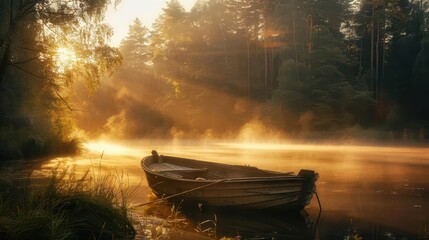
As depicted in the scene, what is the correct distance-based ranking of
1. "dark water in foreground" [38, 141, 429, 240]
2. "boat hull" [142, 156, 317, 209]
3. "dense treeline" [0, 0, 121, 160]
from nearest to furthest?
1. "dark water in foreground" [38, 141, 429, 240]
2. "boat hull" [142, 156, 317, 209]
3. "dense treeline" [0, 0, 121, 160]

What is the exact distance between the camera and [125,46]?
8525 cm

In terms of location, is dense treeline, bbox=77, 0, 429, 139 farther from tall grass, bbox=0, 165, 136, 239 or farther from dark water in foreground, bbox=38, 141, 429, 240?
tall grass, bbox=0, 165, 136, 239

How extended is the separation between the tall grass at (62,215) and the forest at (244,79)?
464 inches

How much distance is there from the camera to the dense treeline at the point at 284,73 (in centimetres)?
4362

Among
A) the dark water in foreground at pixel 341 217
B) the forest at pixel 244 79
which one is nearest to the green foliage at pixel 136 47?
the forest at pixel 244 79

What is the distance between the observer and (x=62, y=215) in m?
7.43

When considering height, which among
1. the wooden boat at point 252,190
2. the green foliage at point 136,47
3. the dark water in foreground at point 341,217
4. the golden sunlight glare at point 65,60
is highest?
the green foliage at point 136,47

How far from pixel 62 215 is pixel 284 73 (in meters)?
40.8

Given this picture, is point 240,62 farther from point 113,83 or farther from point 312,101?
point 113,83

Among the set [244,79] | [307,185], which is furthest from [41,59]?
[244,79]

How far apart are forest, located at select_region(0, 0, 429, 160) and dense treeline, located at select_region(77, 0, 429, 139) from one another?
14 cm

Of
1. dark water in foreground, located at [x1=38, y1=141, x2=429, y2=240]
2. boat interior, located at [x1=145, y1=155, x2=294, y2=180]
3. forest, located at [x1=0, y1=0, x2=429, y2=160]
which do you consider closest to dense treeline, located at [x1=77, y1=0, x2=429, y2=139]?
forest, located at [x1=0, y1=0, x2=429, y2=160]

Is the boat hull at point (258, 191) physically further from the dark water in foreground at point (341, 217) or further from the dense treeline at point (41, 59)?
the dense treeline at point (41, 59)

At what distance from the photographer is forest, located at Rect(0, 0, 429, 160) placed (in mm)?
21795
